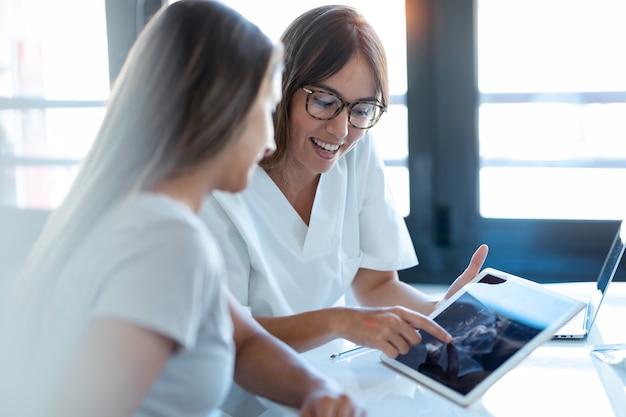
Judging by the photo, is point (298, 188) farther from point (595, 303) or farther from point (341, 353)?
point (595, 303)

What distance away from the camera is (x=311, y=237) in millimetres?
1619

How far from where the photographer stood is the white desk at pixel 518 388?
3.88 feet

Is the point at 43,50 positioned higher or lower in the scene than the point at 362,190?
higher

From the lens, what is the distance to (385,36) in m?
2.29

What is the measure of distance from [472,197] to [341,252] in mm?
740

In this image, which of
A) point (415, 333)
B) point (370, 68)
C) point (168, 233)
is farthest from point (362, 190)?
point (168, 233)

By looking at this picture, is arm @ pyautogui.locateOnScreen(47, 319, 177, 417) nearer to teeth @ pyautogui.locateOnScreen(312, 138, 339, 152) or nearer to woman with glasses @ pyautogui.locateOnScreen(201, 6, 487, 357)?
woman with glasses @ pyautogui.locateOnScreen(201, 6, 487, 357)

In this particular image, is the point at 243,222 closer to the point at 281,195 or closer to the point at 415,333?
the point at 281,195

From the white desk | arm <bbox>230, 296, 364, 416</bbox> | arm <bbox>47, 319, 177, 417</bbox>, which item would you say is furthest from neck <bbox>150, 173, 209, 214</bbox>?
the white desk

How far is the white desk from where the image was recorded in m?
1.18

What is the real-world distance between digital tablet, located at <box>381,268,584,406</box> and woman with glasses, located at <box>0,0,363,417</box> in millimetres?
237

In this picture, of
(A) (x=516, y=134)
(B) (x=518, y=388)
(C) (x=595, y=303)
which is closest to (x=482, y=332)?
(B) (x=518, y=388)

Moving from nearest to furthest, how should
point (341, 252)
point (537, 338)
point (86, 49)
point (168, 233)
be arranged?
1. point (168, 233)
2. point (537, 338)
3. point (341, 252)
4. point (86, 49)

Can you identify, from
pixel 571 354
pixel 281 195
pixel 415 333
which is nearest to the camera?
pixel 415 333
